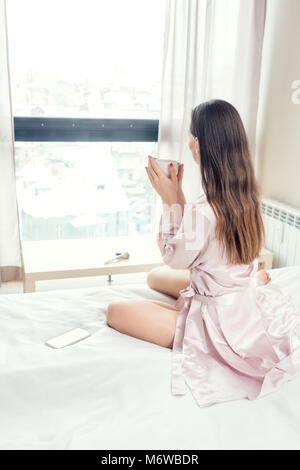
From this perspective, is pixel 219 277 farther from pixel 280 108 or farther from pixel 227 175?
pixel 280 108

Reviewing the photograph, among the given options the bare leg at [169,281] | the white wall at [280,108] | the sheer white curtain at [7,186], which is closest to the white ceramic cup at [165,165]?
the bare leg at [169,281]

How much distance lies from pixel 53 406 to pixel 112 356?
23cm

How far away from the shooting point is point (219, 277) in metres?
1.58

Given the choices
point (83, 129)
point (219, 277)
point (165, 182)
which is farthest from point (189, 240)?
point (83, 129)

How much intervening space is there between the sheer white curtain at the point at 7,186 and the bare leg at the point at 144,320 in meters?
1.48

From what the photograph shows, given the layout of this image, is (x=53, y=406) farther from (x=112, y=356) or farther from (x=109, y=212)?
(x=109, y=212)

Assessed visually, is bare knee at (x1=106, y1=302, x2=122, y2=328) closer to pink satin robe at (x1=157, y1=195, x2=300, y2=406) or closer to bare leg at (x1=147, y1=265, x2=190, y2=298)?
pink satin robe at (x1=157, y1=195, x2=300, y2=406)

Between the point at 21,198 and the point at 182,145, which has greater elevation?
the point at 182,145

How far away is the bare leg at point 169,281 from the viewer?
74.0 inches

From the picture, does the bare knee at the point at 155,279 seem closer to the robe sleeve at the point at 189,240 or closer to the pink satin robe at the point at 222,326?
the pink satin robe at the point at 222,326

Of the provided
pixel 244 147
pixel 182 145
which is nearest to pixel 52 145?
pixel 182 145

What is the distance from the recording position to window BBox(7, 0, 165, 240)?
2.80 m

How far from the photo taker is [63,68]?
2879 mm

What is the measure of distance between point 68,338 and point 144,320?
244 millimetres
